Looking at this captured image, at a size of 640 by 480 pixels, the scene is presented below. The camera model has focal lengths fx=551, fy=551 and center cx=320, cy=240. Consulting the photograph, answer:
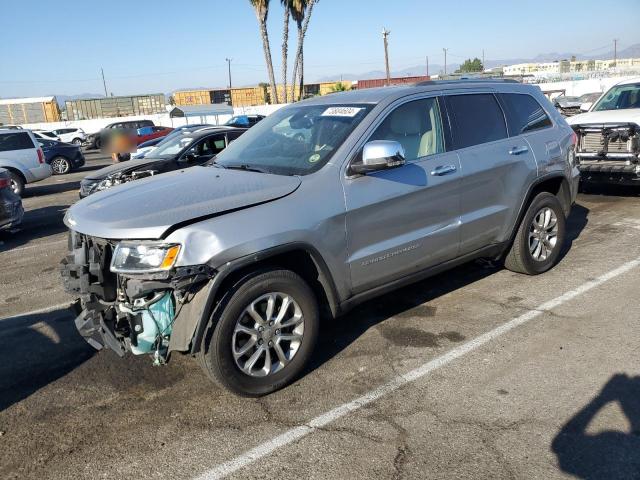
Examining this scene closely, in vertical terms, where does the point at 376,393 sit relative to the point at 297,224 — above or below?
below

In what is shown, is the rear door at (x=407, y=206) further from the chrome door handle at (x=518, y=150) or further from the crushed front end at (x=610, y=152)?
the crushed front end at (x=610, y=152)

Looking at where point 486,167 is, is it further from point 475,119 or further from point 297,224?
point 297,224

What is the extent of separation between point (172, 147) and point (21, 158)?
19.6 feet

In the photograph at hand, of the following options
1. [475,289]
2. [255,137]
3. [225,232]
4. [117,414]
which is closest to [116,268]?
[225,232]

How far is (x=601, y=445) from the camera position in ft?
9.41

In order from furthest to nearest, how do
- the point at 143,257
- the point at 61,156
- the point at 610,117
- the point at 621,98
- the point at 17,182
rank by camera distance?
1. the point at 61,156
2. the point at 17,182
3. the point at 621,98
4. the point at 610,117
5. the point at 143,257

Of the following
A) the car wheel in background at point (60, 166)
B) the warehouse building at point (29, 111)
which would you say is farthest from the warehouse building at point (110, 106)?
the car wheel in background at point (60, 166)

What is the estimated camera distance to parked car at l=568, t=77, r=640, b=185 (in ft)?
26.9

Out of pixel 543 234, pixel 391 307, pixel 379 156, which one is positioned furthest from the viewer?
pixel 543 234

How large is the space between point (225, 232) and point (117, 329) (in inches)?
36.5

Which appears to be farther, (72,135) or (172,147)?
(72,135)

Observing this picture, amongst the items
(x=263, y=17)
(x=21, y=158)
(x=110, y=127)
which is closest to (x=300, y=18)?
(x=263, y=17)

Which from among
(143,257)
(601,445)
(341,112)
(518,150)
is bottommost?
(601,445)

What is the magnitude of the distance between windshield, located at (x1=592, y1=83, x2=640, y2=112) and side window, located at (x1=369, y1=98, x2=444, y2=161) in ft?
21.5
